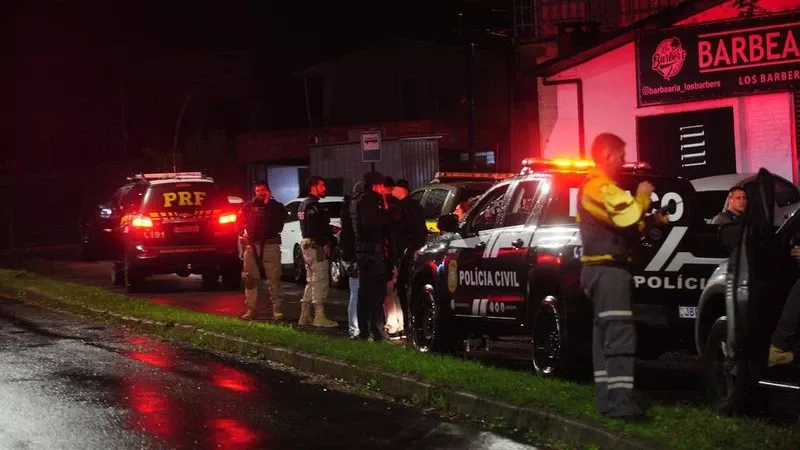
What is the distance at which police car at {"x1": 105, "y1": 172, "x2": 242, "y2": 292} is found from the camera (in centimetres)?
2138

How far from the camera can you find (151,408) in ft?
32.2

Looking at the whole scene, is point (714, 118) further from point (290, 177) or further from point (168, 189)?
point (290, 177)

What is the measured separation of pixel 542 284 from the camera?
1066cm

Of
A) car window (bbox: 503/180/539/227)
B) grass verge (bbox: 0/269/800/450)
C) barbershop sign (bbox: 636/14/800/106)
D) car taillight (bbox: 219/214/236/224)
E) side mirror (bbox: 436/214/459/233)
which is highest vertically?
barbershop sign (bbox: 636/14/800/106)

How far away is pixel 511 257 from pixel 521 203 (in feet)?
1.80

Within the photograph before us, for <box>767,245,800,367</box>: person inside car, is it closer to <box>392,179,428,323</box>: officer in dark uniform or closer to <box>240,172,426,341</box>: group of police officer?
<box>240,172,426,341</box>: group of police officer

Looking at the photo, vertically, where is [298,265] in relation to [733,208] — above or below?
below

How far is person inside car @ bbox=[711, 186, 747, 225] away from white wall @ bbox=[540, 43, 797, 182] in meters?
8.89

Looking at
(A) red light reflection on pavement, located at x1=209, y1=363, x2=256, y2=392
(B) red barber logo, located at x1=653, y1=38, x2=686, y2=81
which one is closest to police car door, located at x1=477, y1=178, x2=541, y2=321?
(A) red light reflection on pavement, located at x1=209, y1=363, x2=256, y2=392

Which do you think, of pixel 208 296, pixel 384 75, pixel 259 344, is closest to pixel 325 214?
pixel 259 344

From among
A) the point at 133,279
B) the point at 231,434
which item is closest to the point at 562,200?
→ the point at 231,434

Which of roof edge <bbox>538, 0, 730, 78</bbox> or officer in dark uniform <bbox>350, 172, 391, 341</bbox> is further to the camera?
roof edge <bbox>538, 0, 730, 78</bbox>

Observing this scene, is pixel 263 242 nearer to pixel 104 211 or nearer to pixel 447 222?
pixel 447 222

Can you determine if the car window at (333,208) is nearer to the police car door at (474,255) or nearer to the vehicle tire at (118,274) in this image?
the vehicle tire at (118,274)
